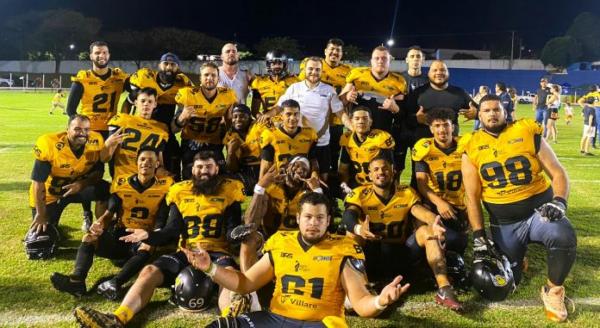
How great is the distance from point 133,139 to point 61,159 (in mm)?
765

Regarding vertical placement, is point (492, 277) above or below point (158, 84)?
below

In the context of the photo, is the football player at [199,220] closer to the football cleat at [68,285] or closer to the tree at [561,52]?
the football cleat at [68,285]

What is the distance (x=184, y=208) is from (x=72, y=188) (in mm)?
1580

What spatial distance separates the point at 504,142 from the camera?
4383 mm

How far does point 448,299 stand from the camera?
3.94m

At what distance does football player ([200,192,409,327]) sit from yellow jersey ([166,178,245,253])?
1.02 meters

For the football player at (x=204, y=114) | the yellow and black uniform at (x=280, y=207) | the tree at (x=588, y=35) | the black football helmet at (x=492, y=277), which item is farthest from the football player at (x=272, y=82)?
the tree at (x=588, y=35)

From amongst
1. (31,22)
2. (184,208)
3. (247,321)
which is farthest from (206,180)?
(31,22)

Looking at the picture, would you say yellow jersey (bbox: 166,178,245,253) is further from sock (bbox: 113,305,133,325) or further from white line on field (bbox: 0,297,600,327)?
sock (bbox: 113,305,133,325)

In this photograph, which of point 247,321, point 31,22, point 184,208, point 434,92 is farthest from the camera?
point 31,22

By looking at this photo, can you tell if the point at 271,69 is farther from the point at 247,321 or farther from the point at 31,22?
the point at 31,22

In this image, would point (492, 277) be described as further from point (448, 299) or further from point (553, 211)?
point (553, 211)

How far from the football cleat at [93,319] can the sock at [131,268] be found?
66 centimetres

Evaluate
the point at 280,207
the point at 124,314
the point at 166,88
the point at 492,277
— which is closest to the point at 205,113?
the point at 166,88
